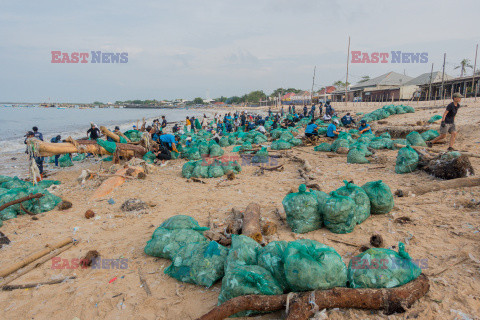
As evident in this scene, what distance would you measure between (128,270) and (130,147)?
19.7 ft

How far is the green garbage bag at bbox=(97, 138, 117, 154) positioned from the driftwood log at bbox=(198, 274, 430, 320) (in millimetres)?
6825

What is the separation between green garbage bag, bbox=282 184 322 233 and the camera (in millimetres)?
3230

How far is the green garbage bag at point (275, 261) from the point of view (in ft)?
6.71

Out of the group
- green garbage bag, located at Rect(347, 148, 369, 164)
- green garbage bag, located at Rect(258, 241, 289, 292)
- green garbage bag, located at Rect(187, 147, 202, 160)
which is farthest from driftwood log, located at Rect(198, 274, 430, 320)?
green garbage bag, located at Rect(187, 147, 202, 160)

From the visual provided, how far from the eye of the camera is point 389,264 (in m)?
1.99

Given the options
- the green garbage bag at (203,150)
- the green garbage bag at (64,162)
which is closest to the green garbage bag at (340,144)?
the green garbage bag at (203,150)

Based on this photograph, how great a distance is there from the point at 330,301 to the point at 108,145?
24.2 ft

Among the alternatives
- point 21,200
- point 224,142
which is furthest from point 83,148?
point 224,142

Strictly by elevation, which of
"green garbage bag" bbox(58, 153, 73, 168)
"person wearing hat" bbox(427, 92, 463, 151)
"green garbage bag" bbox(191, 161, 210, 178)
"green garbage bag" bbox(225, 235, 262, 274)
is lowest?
"green garbage bag" bbox(58, 153, 73, 168)

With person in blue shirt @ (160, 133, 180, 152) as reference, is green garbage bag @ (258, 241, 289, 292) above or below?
below

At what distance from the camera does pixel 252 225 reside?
330 centimetres

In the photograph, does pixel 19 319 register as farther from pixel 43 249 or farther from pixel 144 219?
pixel 144 219

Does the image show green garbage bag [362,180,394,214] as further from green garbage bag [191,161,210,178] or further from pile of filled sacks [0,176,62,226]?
pile of filled sacks [0,176,62,226]

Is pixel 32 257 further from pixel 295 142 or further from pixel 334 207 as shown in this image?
pixel 295 142
